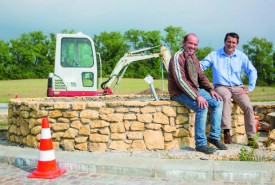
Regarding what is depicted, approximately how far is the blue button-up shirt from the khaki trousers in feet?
0.42

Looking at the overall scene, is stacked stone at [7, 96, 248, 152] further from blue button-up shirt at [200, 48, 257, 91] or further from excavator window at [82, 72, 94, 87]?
excavator window at [82, 72, 94, 87]

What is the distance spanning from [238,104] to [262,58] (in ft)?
176

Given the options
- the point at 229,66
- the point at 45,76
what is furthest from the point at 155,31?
the point at 229,66

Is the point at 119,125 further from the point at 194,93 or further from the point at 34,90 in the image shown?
the point at 34,90

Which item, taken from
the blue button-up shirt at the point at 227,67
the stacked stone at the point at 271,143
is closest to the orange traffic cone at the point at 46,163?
the blue button-up shirt at the point at 227,67

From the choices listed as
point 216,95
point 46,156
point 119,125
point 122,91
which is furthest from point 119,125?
point 122,91

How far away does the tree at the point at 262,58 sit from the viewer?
5372cm

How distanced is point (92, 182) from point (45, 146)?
3.01 ft

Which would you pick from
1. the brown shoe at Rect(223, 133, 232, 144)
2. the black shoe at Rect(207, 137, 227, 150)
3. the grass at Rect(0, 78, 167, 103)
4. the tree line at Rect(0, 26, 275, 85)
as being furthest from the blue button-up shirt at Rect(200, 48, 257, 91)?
the tree line at Rect(0, 26, 275, 85)

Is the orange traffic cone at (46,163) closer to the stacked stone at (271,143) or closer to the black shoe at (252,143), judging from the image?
the black shoe at (252,143)

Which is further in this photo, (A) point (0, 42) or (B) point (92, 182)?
(A) point (0, 42)

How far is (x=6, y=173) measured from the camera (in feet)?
17.8

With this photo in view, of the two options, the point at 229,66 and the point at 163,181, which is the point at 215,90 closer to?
the point at 229,66

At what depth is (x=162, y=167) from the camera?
5.18 m
